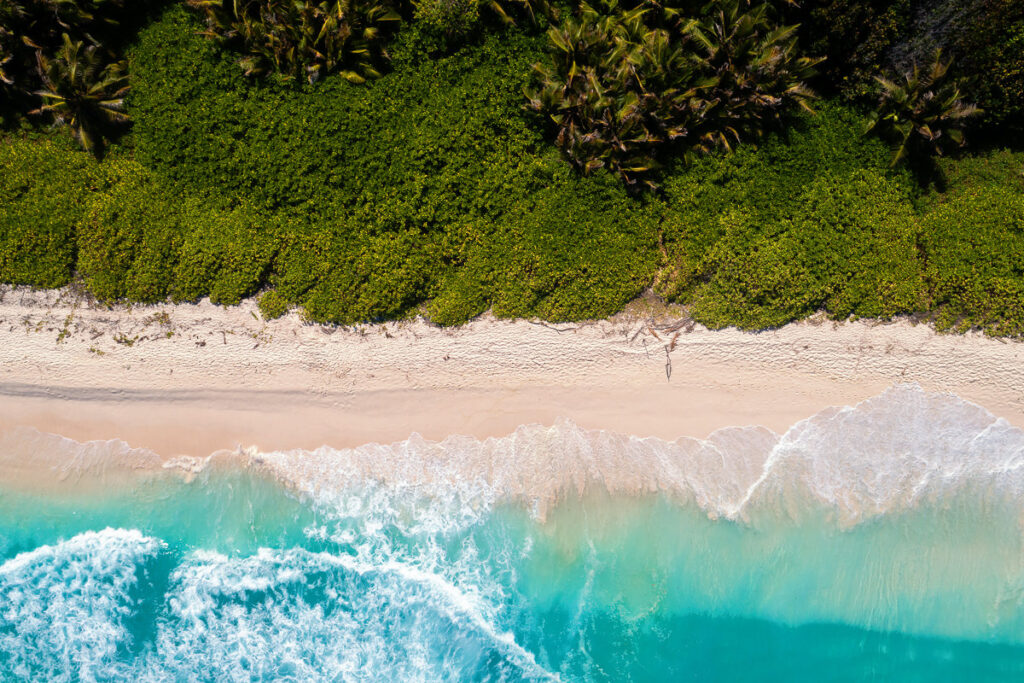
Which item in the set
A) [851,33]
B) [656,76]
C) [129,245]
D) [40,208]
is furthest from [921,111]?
[40,208]

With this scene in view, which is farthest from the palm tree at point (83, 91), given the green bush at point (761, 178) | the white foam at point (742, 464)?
the green bush at point (761, 178)

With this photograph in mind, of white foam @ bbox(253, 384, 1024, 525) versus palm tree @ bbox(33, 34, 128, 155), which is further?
white foam @ bbox(253, 384, 1024, 525)

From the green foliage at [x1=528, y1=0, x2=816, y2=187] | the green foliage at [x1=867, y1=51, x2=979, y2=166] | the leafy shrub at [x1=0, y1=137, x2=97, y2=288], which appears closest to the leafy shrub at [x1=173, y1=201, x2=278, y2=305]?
the leafy shrub at [x1=0, y1=137, x2=97, y2=288]

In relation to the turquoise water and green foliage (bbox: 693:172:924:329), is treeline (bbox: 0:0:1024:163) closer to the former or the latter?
green foliage (bbox: 693:172:924:329)

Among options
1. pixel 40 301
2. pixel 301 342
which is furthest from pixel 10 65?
pixel 301 342

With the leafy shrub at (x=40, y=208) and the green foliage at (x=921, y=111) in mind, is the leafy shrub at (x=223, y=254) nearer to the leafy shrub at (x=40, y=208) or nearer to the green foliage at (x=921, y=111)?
the leafy shrub at (x=40, y=208)

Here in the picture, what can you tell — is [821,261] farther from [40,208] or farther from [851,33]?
[40,208]

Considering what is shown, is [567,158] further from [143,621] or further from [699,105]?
[143,621]
